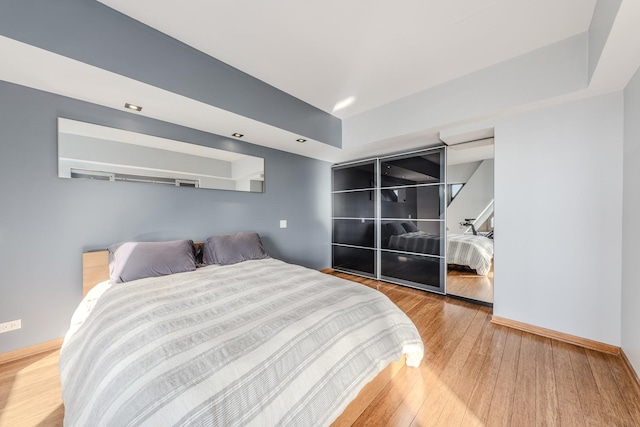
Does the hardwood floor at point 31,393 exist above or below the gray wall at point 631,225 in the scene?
below

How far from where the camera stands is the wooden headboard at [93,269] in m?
2.10

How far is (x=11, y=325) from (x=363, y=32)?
12.1 feet

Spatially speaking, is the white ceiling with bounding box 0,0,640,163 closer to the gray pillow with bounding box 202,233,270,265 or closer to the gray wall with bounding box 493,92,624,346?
the gray wall with bounding box 493,92,624,346

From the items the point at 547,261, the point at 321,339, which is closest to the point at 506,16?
the point at 547,261

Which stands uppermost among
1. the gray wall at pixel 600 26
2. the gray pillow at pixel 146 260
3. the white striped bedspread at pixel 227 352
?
the gray wall at pixel 600 26

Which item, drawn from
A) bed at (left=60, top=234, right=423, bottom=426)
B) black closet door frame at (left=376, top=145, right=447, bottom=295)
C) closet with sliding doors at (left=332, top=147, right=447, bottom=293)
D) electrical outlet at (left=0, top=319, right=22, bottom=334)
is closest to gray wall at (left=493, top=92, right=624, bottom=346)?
black closet door frame at (left=376, top=145, right=447, bottom=295)

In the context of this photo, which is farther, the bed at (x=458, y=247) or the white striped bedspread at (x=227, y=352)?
the bed at (x=458, y=247)

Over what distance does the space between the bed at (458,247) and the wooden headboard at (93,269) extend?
3.67 meters

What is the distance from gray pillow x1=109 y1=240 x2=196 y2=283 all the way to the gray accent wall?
4.69 ft

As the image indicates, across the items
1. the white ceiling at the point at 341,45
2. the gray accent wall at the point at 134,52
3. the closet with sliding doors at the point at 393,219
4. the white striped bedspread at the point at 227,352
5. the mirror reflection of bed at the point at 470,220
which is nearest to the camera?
the white striped bedspread at the point at 227,352

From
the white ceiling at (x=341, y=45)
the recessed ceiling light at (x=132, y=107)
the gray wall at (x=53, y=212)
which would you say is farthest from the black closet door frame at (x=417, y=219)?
the recessed ceiling light at (x=132, y=107)

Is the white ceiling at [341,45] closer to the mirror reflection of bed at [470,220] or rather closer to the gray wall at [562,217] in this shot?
the gray wall at [562,217]

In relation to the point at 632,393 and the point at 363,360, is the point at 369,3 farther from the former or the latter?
the point at 632,393

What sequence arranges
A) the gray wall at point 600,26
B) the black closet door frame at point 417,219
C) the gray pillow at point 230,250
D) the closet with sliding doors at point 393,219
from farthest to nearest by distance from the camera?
the closet with sliding doors at point 393,219 → the black closet door frame at point 417,219 → the gray pillow at point 230,250 → the gray wall at point 600,26
